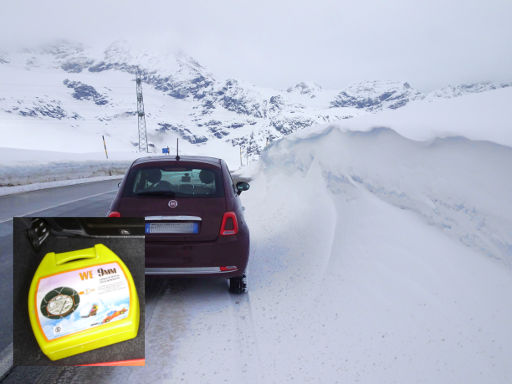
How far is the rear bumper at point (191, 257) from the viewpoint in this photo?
12.9ft

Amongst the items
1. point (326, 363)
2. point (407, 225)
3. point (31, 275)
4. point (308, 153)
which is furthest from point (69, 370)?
point (308, 153)

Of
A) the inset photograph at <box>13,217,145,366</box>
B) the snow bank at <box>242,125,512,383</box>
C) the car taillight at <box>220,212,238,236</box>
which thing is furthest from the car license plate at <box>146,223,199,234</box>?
the inset photograph at <box>13,217,145,366</box>

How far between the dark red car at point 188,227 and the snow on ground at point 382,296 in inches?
19.0

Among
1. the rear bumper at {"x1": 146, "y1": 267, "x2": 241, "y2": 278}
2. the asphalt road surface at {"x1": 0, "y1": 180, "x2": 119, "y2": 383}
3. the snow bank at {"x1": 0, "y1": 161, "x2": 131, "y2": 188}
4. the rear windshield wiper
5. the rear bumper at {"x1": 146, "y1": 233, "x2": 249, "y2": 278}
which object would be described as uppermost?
the rear windshield wiper

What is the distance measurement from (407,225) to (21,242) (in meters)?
3.80

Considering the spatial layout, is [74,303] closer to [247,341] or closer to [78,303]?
[78,303]

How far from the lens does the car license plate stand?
395 cm

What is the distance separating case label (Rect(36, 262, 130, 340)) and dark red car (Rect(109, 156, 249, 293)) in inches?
67.9

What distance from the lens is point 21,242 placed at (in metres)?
2.50

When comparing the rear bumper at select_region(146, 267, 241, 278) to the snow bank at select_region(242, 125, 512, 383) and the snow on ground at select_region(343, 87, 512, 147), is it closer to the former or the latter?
the snow bank at select_region(242, 125, 512, 383)

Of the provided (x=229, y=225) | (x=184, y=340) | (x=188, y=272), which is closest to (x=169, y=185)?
(x=229, y=225)

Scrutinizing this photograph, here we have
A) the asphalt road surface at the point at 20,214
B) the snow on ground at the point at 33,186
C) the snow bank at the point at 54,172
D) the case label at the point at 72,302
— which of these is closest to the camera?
the case label at the point at 72,302

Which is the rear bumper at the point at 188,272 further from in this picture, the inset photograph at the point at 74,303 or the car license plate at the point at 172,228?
the inset photograph at the point at 74,303

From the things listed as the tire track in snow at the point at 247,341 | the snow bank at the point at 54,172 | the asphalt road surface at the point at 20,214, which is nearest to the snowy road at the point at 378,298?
the tire track in snow at the point at 247,341
